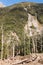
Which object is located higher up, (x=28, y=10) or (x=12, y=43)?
(x=28, y=10)

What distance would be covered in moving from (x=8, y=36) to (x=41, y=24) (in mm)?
73314

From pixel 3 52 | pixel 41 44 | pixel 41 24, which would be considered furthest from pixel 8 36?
pixel 41 24

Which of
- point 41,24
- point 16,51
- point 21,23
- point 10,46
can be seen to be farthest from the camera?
point 41,24

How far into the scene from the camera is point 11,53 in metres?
Result: 88.2

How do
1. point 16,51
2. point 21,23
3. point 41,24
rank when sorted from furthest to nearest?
point 41,24 < point 21,23 < point 16,51

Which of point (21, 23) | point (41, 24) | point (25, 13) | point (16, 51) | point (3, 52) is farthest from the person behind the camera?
point (25, 13)

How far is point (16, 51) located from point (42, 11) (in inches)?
3726

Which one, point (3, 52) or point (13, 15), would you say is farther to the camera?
point (13, 15)

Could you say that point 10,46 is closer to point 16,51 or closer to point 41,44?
point 16,51

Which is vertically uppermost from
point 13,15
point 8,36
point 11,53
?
point 13,15

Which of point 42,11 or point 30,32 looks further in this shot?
point 42,11

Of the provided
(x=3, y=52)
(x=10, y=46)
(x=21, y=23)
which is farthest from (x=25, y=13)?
(x=3, y=52)

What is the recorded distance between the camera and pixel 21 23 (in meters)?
149

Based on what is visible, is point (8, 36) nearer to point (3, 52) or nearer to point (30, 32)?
point (3, 52)
